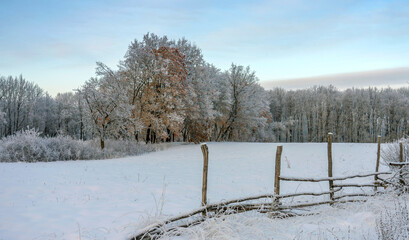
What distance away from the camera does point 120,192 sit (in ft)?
24.4

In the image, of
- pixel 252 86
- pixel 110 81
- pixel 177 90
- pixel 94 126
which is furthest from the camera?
pixel 252 86

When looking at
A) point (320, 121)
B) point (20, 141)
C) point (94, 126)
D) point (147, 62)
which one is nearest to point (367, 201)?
point (20, 141)

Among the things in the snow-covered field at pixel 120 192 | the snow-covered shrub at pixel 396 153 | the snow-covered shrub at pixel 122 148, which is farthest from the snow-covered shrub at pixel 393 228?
the snow-covered shrub at pixel 122 148

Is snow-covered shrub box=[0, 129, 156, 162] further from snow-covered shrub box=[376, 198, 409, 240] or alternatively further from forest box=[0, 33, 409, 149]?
snow-covered shrub box=[376, 198, 409, 240]

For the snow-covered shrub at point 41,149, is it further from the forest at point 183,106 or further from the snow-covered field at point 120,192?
the snow-covered field at point 120,192

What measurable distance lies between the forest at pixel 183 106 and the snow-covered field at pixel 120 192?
21.3 ft

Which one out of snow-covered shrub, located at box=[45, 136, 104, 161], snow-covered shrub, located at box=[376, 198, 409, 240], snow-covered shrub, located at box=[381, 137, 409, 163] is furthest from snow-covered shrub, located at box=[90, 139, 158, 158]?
snow-covered shrub, located at box=[376, 198, 409, 240]

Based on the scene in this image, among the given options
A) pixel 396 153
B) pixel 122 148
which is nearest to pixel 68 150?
pixel 122 148

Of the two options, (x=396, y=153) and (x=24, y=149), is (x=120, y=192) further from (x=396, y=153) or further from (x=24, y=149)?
(x=396, y=153)

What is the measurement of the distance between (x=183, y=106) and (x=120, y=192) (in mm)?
14768

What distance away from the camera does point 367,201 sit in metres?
6.46

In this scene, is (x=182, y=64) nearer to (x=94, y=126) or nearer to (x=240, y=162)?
(x=94, y=126)

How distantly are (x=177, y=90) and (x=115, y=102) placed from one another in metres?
6.08

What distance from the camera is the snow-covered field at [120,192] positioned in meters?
4.77
